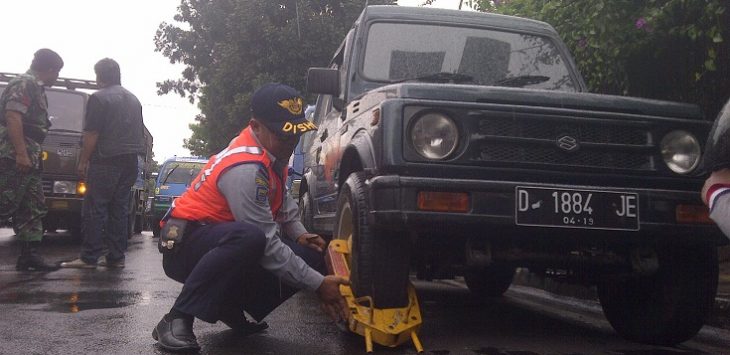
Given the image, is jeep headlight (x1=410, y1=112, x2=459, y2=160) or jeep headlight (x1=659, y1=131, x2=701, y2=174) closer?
jeep headlight (x1=410, y1=112, x2=459, y2=160)

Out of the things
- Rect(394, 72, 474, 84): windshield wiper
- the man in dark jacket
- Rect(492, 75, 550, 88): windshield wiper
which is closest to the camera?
Rect(394, 72, 474, 84): windshield wiper

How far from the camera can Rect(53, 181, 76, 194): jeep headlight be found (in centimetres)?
1027

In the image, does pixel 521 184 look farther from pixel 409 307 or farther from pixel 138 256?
pixel 138 256

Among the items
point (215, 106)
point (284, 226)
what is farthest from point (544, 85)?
Result: point (215, 106)

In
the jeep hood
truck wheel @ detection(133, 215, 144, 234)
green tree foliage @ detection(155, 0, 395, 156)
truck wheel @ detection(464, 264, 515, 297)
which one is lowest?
truck wheel @ detection(133, 215, 144, 234)

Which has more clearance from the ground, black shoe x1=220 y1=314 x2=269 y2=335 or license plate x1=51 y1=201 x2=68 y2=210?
license plate x1=51 y1=201 x2=68 y2=210

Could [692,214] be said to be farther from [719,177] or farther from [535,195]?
[719,177]

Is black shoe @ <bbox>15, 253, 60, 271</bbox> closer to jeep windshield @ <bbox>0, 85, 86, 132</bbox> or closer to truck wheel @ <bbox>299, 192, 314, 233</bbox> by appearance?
truck wheel @ <bbox>299, 192, 314, 233</bbox>

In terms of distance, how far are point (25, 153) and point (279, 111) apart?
3.89 m

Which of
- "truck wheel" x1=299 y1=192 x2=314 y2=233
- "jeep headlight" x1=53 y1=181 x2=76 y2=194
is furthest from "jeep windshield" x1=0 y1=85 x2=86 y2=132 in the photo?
"truck wheel" x1=299 y1=192 x2=314 y2=233

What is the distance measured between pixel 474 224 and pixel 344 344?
3.02 ft

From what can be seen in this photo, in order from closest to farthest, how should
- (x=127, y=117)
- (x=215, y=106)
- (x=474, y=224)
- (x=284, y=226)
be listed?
(x=474, y=224)
(x=284, y=226)
(x=127, y=117)
(x=215, y=106)

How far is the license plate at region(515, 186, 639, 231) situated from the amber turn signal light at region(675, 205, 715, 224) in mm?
224

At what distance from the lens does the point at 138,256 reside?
9289 millimetres
